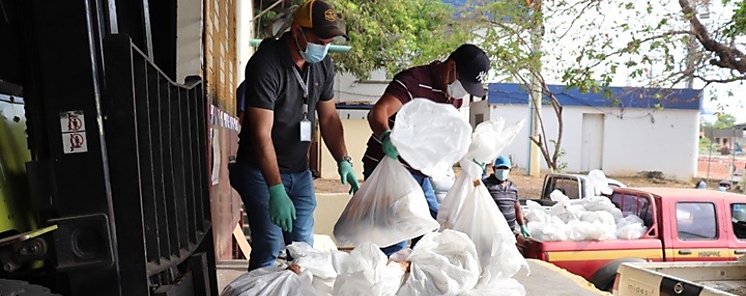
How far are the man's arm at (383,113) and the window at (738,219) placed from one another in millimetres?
5928

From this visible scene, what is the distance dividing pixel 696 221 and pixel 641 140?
1678cm

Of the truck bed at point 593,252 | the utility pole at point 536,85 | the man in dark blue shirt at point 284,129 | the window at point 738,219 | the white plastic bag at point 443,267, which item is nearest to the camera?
the white plastic bag at point 443,267

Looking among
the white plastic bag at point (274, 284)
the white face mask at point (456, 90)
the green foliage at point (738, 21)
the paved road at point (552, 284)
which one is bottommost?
the paved road at point (552, 284)

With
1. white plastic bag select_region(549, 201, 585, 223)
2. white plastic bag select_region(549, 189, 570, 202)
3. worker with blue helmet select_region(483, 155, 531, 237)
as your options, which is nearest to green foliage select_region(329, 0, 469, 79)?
white plastic bag select_region(549, 189, 570, 202)

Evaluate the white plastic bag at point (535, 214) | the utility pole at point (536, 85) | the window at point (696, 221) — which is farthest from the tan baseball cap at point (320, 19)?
the utility pole at point (536, 85)

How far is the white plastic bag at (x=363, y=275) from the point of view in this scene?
2648 millimetres

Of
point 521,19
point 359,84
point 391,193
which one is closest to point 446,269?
point 391,193

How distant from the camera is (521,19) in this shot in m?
13.9

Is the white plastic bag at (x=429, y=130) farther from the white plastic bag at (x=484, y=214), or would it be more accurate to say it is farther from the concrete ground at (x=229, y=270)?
the concrete ground at (x=229, y=270)

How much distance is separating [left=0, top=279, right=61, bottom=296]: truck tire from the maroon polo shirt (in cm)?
219

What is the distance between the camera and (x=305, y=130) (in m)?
3.36

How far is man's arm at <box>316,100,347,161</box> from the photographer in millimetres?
3619

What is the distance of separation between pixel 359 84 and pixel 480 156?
16.1 metres

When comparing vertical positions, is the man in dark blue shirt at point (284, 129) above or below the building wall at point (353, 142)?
above
